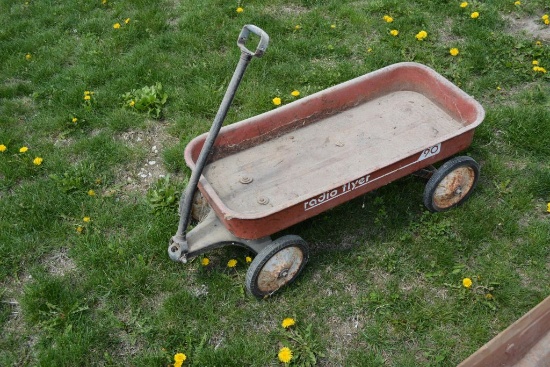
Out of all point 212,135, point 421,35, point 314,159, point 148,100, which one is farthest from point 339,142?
point 421,35

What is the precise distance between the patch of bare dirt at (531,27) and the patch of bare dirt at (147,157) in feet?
10.8

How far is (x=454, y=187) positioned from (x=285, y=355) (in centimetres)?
157

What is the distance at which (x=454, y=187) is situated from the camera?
12.3 feet

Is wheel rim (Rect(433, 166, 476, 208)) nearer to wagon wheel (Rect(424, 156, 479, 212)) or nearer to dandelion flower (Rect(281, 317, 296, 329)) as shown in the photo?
wagon wheel (Rect(424, 156, 479, 212))

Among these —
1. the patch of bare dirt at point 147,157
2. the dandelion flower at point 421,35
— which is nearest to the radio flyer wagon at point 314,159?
the patch of bare dirt at point 147,157

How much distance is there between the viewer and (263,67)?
4910mm

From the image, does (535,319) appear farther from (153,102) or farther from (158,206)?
(153,102)

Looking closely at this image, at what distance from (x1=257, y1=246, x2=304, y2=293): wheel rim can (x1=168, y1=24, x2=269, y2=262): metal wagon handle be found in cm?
47

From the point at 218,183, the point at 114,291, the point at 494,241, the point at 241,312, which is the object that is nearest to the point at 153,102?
the point at 218,183

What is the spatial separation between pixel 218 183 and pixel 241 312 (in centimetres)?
82

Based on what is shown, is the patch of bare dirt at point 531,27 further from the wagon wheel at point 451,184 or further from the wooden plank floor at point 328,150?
the wagon wheel at point 451,184

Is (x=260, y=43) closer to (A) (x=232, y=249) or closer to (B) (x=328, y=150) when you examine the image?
(B) (x=328, y=150)

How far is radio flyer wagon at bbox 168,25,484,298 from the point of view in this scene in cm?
322

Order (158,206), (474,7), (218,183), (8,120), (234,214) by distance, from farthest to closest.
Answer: (474,7) < (8,120) < (158,206) < (218,183) < (234,214)
